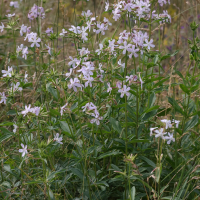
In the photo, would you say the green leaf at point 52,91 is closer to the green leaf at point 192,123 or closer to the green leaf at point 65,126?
the green leaf at point 65,126

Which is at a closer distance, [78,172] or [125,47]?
[125,47]

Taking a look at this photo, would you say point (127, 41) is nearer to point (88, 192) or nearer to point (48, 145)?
point (48, 145)

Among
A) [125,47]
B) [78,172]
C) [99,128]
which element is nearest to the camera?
[125,47]

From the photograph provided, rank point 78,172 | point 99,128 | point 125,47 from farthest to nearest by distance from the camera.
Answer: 1. point 99,128
2. point 78,172
3. point 125,47

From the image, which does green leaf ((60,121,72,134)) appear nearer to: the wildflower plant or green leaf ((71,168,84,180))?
the wildflower plant

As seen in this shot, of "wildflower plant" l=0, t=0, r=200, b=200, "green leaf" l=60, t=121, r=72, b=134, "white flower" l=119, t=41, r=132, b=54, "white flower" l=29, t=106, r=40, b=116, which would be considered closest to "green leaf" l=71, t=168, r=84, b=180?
"wildflower plant" l=0, t=0, r=200, b=200

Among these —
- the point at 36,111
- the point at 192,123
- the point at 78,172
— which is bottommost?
the point at 78,172

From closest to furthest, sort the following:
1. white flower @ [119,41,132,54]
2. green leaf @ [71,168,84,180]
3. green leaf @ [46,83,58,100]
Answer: white flower @ [119,41,132,54] → green leaf @ [71,168,84,180] → green leaf @ [46,83,58,100]

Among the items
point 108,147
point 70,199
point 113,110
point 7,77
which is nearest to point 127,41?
point 113,110

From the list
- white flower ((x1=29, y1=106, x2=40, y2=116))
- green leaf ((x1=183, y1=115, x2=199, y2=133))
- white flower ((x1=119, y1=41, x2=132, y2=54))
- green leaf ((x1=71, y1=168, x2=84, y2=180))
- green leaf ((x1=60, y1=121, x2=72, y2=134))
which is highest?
white flower ((x1=119, y1=41, x2=132, y2=54))

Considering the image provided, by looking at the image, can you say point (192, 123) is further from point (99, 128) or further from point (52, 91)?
point (52, 91)

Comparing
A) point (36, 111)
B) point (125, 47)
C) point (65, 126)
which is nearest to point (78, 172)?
point (65, 126)

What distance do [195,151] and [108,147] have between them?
0.71 metres

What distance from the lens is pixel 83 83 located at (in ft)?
→ 5.13
